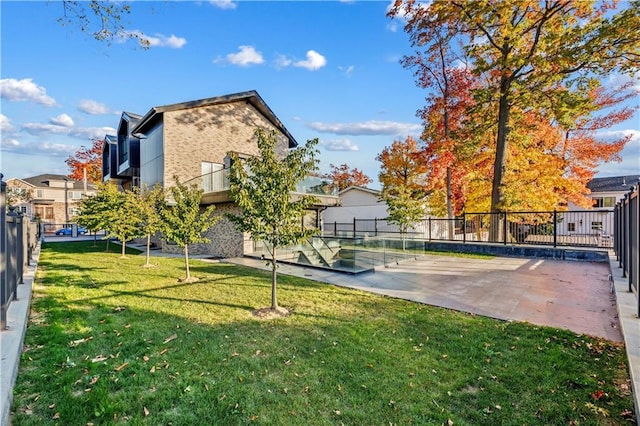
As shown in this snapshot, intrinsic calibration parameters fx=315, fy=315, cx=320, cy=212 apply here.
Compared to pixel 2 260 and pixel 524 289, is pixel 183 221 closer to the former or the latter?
pixel 2 260

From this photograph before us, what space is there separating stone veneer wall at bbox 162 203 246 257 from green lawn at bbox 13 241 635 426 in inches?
310

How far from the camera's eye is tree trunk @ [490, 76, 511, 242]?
1457 cm

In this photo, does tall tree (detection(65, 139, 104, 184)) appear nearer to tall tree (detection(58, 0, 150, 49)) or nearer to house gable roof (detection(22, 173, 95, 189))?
house gable roof (detection(22, 173, 95, 189))

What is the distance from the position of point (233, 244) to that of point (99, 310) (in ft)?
28.2

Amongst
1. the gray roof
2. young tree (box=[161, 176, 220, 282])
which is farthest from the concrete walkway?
the gray roof

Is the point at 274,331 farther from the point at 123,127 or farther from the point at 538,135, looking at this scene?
the point at 123,127

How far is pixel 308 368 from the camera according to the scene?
3.73m

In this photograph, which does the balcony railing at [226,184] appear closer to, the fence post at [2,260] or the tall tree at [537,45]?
the tall tree at [537,45]

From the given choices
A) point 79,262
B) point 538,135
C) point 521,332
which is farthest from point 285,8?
point 538,135

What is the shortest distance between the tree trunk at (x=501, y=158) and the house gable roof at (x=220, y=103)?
1225 cm

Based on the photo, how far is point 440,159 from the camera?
57.2 feet

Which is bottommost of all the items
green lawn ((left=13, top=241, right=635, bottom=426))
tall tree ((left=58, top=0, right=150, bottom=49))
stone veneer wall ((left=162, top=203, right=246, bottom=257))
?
green lawn ((left=13, top=241, right=635, bottom=426))

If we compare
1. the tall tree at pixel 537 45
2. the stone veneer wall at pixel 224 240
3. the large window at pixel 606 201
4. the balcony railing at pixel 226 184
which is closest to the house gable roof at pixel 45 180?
the stone veneer wall at pixel 224 240

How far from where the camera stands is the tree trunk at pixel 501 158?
47.8 ft
